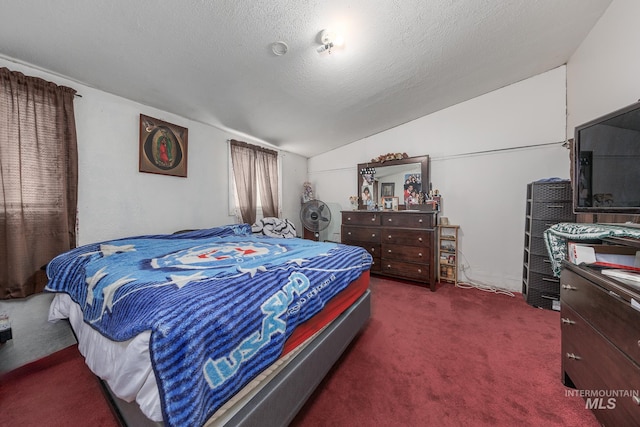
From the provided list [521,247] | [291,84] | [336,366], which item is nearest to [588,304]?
[336,366]

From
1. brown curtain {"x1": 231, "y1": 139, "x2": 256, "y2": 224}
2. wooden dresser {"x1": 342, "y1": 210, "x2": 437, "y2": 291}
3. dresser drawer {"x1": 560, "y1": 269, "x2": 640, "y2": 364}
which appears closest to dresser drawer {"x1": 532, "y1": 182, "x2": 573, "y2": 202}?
wooden dresser {"x1": 342, "y1": 210, "x2": 437, "y2": 291}

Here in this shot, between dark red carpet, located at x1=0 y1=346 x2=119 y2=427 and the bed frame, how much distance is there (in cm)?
33

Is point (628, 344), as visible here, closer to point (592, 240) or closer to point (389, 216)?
point (592, 240)

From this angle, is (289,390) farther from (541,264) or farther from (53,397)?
(541,264)

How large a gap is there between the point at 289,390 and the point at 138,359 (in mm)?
665

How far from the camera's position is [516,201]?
2.87 metres

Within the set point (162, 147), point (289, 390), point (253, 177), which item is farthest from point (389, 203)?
point (162, 147)

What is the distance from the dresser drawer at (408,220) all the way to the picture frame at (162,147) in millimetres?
2834

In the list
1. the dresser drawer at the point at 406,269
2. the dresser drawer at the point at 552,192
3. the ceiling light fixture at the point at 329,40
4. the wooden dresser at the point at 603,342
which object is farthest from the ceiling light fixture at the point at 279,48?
the dresser drawer at the point at 552,192

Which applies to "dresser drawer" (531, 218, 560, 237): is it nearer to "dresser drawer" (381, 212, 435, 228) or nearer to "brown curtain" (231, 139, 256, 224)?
"dresser drawer" (381, 212, 435, 228)

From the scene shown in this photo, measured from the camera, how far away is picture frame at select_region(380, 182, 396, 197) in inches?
143

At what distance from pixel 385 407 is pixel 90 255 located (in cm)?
222

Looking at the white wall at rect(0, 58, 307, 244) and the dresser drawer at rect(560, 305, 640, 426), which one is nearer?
the dresser drawer at rect(560, 305, 640, 426)

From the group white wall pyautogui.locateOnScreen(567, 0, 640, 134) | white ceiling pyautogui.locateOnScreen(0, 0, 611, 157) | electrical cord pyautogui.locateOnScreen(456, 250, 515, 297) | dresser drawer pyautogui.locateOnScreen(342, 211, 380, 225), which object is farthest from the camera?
dresser drawer pyautogui.locateOnScreen(342, 211, 380, 225)
